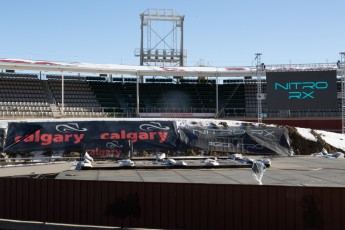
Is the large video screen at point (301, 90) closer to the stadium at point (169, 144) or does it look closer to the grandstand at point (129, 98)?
the stadium at point (169, 144)

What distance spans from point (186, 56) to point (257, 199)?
49.9 metres

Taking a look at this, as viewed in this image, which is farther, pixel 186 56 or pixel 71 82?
pixel 186 56

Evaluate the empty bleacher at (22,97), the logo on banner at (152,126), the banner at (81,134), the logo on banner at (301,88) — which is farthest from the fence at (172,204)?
the empty bleacher at (22,97)

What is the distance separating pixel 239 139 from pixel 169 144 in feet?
16.6

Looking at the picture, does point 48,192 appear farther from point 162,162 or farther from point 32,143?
point 32,143

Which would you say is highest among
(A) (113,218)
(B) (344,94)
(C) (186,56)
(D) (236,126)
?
(C) (186,56)

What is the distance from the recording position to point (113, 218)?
12.2 metres

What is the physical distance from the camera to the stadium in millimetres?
11508

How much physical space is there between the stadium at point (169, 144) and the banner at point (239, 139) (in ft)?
0.24

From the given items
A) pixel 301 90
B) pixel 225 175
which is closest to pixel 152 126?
pixel 225 175

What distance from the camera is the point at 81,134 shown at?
3133cm

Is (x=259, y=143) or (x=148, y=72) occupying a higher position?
(x=148, y=72)

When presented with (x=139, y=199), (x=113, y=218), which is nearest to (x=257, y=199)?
→ (x=139, y=199)

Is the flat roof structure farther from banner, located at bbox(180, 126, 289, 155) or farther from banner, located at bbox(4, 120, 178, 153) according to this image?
banner, located at bbox(4, 120, 178, 153)
